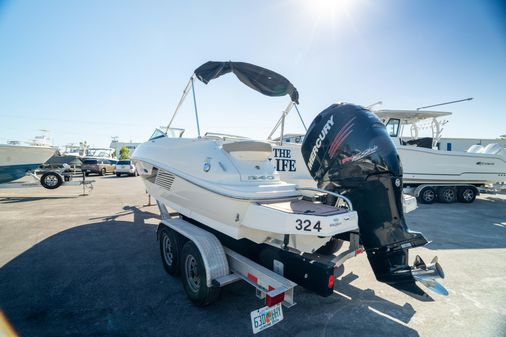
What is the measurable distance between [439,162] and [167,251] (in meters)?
10.6

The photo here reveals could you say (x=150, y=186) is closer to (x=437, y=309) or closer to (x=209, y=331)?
(x=209, y=331)

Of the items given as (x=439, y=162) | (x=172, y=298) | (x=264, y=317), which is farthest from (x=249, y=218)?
(x=439, y=162)

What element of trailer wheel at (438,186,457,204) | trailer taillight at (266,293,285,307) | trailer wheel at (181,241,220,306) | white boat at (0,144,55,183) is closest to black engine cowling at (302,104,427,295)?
trailer taillight at (266,293,285,307)

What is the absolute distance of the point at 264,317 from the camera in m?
2.31

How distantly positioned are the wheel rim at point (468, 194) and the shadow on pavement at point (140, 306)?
1016cm

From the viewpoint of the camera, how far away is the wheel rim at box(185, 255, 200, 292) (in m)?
3.17

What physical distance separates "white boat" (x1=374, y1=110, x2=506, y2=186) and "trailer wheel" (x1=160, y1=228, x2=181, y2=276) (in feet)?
29.2

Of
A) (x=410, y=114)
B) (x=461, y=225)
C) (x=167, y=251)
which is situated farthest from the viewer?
(x=410, y=114)

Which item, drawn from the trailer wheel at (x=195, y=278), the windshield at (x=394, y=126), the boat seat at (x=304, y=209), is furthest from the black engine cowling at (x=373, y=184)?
the windshield at (x=394, y=126)

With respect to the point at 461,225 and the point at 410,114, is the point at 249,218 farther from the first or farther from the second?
the point at 410,114

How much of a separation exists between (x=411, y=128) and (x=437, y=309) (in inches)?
473

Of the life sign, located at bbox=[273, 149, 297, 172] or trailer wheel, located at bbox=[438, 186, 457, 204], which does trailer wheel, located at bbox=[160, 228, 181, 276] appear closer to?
the life sign, located at bbox=[273, 149, 297, 172]

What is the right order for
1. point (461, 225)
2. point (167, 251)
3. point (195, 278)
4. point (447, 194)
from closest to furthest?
point (195, 278) → point (167, 251) → point (461, 225) → point (447, 194)

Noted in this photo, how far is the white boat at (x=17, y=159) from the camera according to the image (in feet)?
34.9
